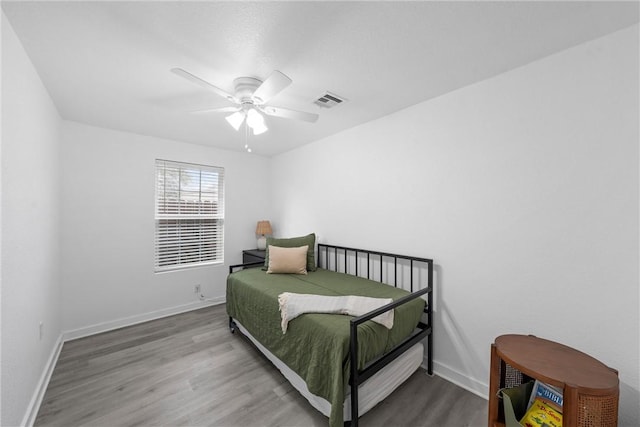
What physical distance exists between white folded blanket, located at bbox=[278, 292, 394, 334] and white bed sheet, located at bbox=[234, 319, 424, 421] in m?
0.35

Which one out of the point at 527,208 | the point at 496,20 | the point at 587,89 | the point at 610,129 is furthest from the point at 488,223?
the point at 496,20

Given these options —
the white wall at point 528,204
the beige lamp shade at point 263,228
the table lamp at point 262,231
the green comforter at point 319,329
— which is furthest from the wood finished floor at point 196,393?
the beige lamp shade at point 263,228

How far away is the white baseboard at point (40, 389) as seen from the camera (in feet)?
5.18

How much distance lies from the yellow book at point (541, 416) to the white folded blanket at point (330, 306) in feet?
2.47

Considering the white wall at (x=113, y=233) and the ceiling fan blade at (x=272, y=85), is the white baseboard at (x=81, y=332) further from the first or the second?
the ceiling fan blade at (x=272, y=85)

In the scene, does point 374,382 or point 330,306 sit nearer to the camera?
point 374,382

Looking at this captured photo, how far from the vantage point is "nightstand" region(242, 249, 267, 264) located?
357 centimetres

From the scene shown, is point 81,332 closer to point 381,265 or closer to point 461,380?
point 381,265

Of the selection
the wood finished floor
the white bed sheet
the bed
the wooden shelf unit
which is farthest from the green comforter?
the wooden shelf unit

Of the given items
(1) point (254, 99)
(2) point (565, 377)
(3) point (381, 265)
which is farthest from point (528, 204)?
(1) point (254, 99)

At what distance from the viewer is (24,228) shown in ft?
5.11

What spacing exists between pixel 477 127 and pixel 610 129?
69 cm

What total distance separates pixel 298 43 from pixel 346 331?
1745 millimetres

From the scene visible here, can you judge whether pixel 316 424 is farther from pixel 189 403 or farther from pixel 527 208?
pixel 527 208
